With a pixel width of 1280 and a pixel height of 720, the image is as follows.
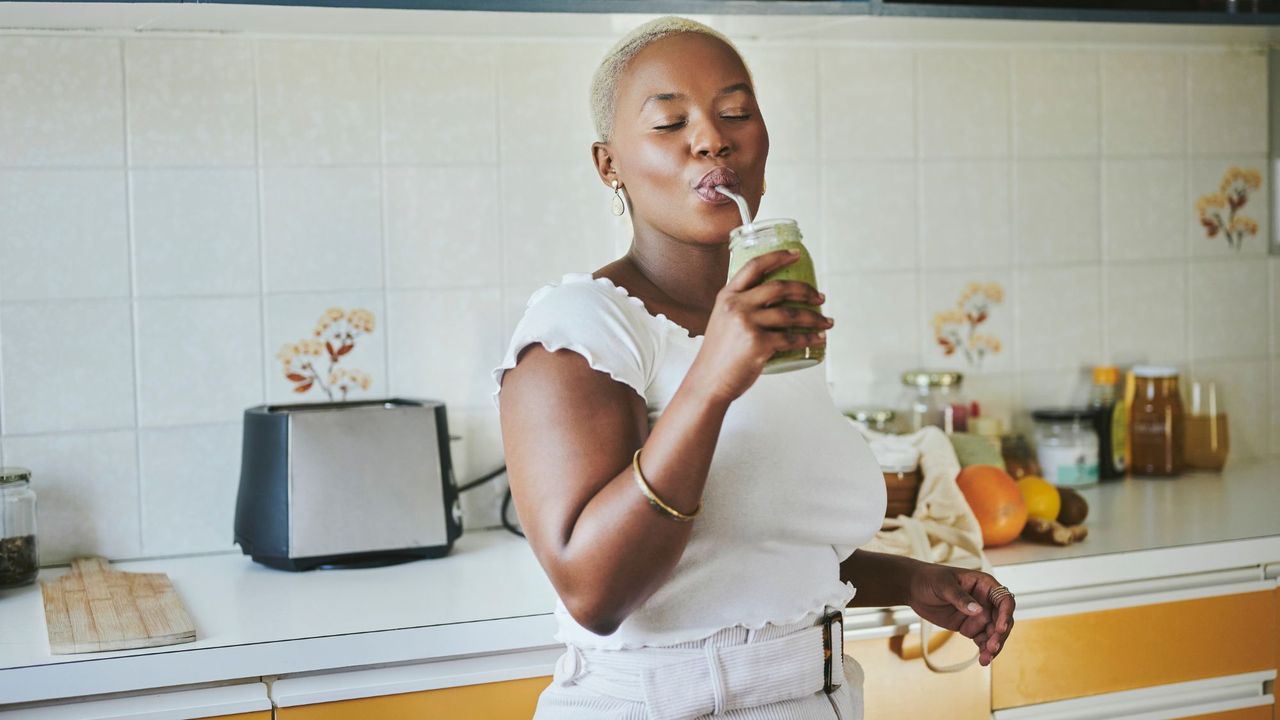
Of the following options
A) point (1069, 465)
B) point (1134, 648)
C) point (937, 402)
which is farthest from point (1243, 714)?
point (937, 402)

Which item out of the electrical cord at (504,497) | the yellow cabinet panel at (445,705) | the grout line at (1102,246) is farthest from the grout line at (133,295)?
the grout line at (1102,246)

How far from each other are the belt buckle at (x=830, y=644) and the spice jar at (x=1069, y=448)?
1139mm

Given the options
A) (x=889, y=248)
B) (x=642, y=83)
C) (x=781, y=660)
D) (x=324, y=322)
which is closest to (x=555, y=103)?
(x=324, y=322)

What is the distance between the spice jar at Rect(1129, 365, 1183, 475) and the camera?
214 cm

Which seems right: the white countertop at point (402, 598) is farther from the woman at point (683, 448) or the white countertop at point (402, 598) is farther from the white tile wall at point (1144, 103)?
the white tile wall at point (1144, 103)

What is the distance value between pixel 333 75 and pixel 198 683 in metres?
0.89

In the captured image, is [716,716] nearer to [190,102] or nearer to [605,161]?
[605,161]

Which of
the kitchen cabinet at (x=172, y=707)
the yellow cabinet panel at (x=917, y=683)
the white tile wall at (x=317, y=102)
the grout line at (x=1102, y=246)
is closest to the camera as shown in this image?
the kitchen cabinet at (x=172, y=707)

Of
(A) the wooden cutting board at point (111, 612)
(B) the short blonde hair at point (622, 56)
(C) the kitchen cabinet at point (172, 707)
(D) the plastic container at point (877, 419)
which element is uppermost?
(B) the short blonde hair at point (622, 56)

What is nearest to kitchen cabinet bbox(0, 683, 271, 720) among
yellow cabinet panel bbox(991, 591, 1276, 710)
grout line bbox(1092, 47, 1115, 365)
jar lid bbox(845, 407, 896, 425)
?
yellow cabinet panel bbox(991, 591, 1276, 710)

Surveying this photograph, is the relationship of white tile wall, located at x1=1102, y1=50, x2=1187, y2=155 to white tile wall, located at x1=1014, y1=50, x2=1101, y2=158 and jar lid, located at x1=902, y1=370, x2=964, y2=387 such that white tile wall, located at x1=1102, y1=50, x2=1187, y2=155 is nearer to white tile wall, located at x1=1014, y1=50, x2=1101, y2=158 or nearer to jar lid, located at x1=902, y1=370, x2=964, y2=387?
white tile wall, located at x1=1014, y1=50, x2=1101, y2=158

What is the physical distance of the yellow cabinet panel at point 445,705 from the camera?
1.32 meters

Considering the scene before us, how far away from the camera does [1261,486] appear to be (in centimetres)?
206

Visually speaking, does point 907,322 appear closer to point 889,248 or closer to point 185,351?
point 889,248
